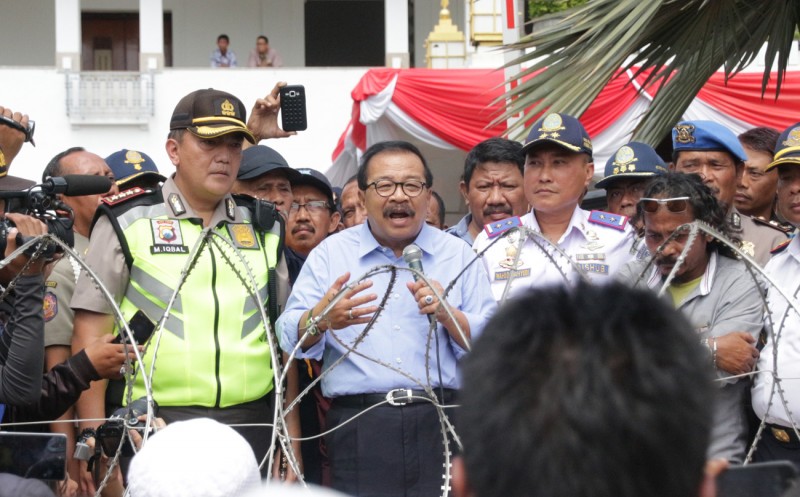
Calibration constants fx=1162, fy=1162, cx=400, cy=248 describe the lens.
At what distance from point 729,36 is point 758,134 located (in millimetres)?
553

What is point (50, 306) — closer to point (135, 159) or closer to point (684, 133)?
point (135, 159)

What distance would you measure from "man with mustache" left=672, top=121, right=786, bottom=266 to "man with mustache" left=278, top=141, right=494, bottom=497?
4.29 ft

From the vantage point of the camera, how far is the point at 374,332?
4.11 metres

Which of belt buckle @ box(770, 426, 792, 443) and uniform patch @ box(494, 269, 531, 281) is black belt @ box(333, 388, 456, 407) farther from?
belt buckle @ box(770, 426, 792, 443)

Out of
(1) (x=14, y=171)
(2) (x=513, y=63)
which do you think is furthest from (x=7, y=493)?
(1) (x=14, y=171)

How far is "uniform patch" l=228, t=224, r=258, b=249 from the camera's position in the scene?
4.28m

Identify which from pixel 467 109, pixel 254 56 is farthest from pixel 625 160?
pixel 254 56

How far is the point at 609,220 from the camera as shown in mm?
4660

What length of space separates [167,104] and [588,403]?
1752cm

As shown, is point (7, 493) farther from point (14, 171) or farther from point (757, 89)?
point (14, 171)

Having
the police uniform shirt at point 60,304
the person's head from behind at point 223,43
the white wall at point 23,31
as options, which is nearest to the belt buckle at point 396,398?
the police uniform shirt at point 60,304

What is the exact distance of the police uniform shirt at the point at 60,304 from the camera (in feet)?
15.2

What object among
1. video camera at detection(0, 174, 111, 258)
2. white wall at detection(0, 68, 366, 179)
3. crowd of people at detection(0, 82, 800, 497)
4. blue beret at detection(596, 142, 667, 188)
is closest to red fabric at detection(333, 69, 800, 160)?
white wall at detection(0, 68, 366, 179)

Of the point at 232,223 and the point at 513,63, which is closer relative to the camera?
the point at 232,223
